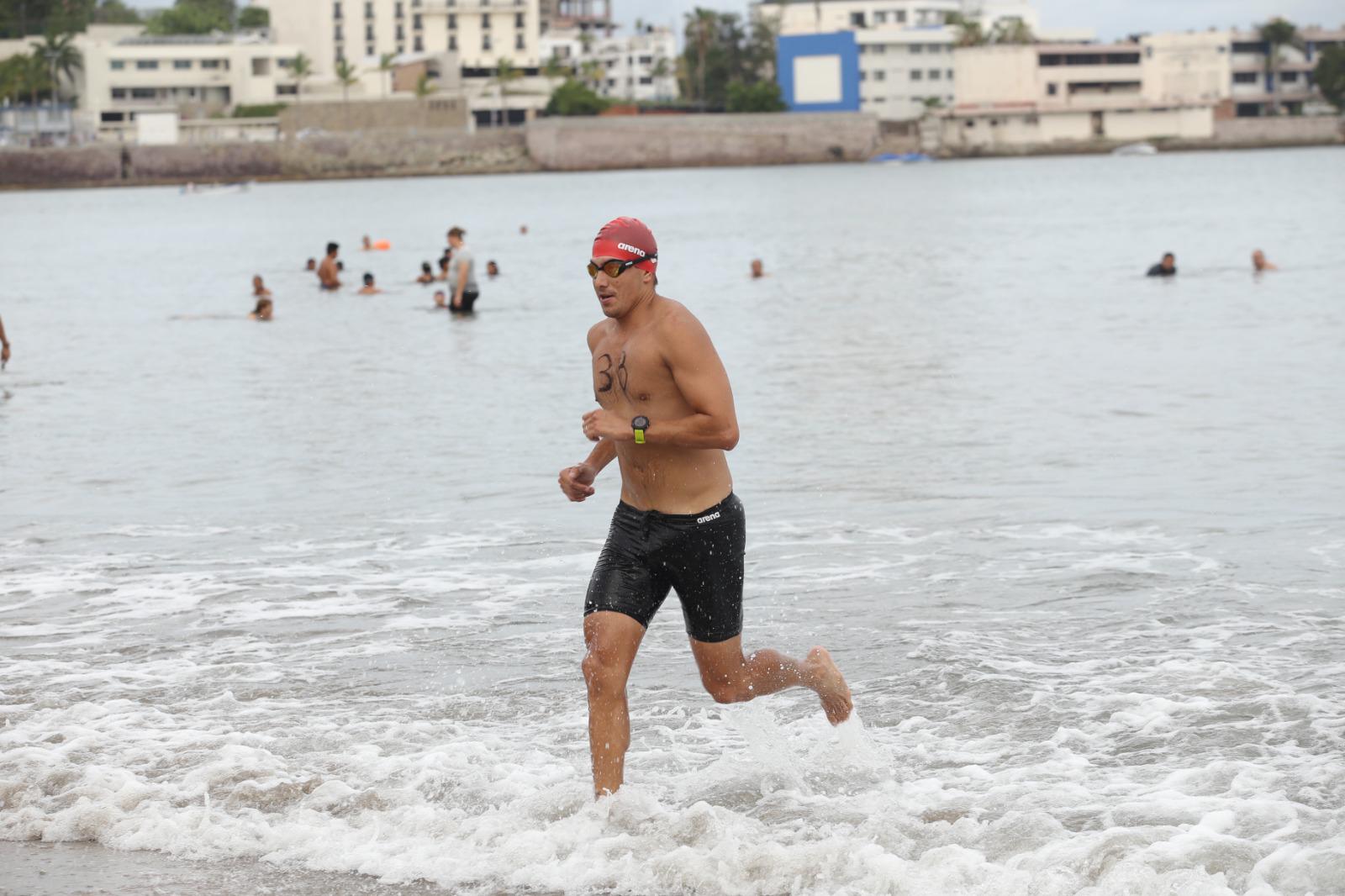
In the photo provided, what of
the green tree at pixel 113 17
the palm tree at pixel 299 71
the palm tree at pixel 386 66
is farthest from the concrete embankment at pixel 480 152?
the green tree at pixel 113 17

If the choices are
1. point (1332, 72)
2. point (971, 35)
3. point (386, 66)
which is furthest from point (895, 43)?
point (386, 66)

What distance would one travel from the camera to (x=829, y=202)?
8294 cm

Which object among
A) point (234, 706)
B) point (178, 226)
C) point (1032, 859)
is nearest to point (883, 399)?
point (234, 706)

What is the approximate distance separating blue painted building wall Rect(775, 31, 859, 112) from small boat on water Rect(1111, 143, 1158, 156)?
2433cm

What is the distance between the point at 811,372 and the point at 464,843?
14.3m

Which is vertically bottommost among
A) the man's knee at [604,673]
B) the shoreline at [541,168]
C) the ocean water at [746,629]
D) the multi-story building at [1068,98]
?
the ocean water at [746,629]

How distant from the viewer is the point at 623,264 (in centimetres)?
549

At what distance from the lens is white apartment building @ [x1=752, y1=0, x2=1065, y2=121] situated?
492 feet

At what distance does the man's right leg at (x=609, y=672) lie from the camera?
5465 mm

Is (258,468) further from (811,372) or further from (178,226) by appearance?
(178,226)

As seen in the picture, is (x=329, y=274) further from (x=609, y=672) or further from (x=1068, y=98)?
(x=1068, y=98)

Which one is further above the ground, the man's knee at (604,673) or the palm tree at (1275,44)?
the palm tree at (1275,44)

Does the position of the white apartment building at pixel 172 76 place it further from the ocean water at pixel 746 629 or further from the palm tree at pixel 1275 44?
the ocean water at pixel 746 629

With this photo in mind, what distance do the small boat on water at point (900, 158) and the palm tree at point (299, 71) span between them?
49.7m
